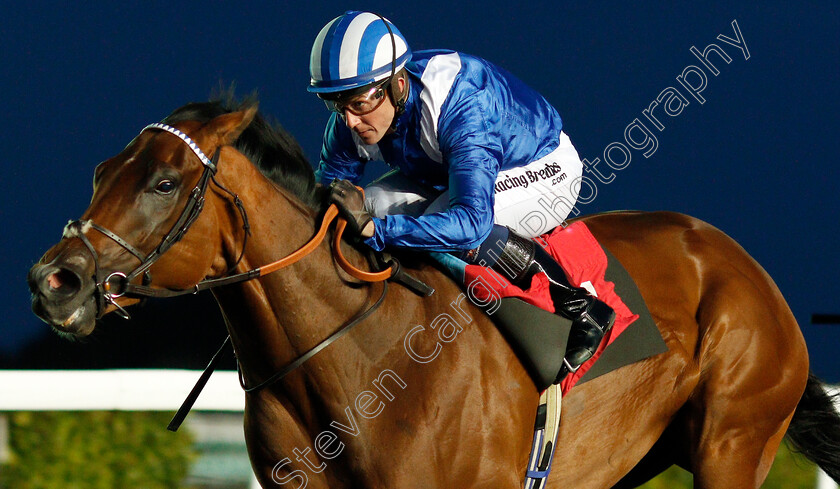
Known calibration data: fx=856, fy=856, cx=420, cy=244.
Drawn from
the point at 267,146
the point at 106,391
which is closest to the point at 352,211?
the point at 267,146

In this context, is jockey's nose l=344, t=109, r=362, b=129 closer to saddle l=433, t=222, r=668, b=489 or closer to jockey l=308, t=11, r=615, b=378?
jockey l=308, t=11, r=615, b=378

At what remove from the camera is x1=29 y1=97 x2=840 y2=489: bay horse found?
76.9 inches

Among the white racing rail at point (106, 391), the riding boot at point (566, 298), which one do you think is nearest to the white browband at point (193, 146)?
the riding boot at point (566, 298)

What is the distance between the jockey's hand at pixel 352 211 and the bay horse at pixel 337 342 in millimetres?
89

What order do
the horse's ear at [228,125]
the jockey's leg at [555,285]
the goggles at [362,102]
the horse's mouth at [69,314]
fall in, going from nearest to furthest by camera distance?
the horse's mouth at [69,314], the horse's ear at [228,125], the goggles at [362,102], the jockey's leg at [555,285]

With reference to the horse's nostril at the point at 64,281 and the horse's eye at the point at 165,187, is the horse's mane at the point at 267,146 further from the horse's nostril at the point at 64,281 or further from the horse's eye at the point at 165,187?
the horse's nostril at the point at 64,281

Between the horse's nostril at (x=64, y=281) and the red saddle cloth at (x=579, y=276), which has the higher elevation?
the horse's nostril at (x=64, y=281)

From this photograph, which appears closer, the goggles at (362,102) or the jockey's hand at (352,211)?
the jockey's hand at (352,211)

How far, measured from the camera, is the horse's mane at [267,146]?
2.20 metres

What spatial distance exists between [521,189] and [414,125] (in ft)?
1.47

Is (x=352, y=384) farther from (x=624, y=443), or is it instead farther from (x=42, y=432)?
(x=42, y=432)

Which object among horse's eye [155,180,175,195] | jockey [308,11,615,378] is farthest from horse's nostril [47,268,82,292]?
jockey [308,11,615,378]

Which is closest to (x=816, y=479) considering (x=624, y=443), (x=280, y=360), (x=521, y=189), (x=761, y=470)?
(x=761, y=470)

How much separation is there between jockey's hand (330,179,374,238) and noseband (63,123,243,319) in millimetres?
324
